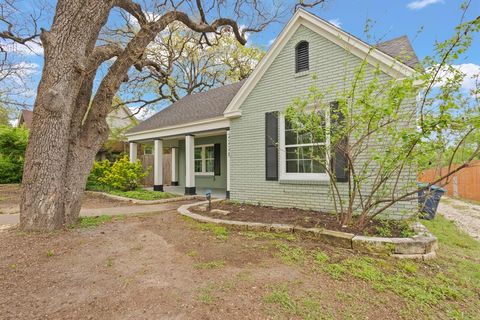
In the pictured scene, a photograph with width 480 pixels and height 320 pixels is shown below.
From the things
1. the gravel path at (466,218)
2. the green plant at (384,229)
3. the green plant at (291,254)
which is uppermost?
the green plant at (384,229)

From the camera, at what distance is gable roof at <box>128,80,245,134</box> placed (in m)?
9.74

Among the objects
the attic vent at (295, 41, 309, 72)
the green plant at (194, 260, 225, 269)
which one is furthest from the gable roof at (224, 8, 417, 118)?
the green plant at (194, 260, 225, 269)

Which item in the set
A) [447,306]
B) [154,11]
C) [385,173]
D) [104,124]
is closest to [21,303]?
[104,124]

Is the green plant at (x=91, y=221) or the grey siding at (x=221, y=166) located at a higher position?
the grey siding at (x=221, y=166)

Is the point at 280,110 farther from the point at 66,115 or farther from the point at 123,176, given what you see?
the point at 123,176

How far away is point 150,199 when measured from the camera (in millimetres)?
8828

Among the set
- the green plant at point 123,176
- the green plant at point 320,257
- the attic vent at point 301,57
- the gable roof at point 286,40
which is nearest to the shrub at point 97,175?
the green plant at point 123,176

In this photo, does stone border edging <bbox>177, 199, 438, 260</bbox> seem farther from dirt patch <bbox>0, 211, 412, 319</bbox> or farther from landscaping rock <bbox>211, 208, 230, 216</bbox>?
landscaping rock <bbox>211, 208, 230, 216</bbox>

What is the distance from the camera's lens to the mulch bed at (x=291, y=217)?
435cm

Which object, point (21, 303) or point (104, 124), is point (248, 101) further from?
point (21, 303)

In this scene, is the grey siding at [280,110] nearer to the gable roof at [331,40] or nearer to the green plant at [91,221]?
the gable roof at [331,40]

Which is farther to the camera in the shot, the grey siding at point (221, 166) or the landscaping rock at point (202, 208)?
the grey siding at point (221, 166)

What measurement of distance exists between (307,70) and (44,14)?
271 inches

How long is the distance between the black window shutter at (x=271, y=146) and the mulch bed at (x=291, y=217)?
3.14ft
